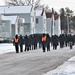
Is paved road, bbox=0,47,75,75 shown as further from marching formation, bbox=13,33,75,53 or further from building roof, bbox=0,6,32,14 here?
building roof, bbox=0,6,32,14

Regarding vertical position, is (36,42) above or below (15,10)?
below

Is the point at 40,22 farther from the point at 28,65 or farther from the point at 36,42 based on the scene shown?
the point at 28,65

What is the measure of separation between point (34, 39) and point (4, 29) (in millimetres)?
33114

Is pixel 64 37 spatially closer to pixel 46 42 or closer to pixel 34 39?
pixel 34 39

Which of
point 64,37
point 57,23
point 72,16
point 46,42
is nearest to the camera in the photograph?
point 46,42

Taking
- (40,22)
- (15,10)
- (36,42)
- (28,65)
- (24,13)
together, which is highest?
(15,10)

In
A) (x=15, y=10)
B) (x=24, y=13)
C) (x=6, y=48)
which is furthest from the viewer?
(x=15, y=10)

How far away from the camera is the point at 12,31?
3017 inches

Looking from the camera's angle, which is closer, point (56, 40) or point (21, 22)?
point (56, 40)

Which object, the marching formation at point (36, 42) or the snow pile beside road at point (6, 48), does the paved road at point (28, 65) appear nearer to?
the marching formation at point (36, 42)

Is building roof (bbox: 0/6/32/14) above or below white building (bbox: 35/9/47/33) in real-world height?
above

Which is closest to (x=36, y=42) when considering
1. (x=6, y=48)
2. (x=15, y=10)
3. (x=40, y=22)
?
(x=6, y=48)

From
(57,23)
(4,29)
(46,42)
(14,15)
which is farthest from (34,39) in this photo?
(57,23)

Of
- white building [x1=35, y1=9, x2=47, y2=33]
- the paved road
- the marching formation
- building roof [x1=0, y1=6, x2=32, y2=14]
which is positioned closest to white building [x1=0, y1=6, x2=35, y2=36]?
building roof [x1=0, y1=6, x2=32, y2=14]
